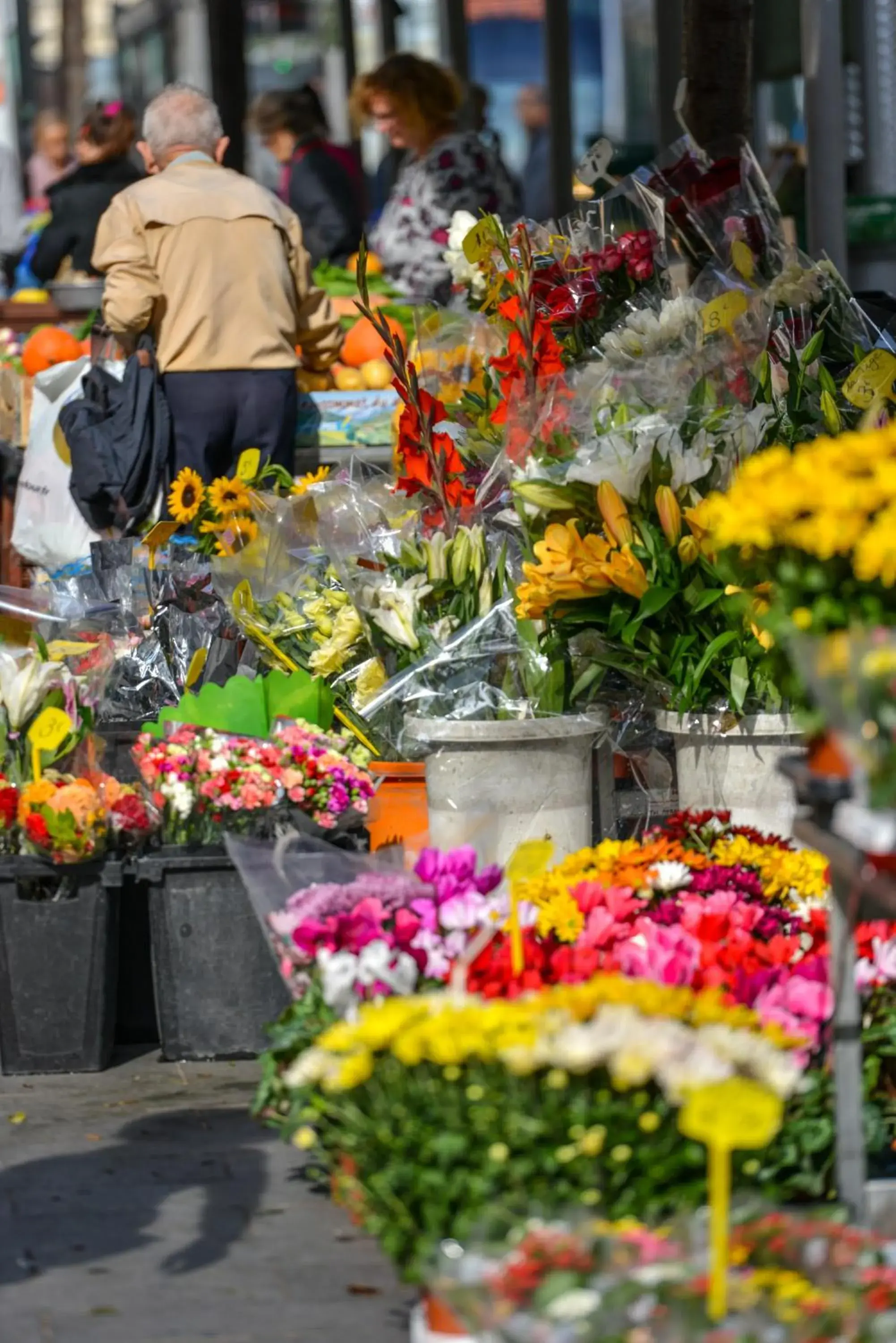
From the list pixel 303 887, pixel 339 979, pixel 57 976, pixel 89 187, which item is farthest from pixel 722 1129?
pixel 89 187

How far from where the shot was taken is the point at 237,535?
589cm

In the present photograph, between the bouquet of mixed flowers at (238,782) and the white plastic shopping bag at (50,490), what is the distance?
3.22 meters

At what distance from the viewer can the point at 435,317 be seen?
5.52 meters

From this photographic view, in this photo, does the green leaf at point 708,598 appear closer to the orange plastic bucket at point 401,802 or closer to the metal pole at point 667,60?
the orange plastic bucket at point 401,802

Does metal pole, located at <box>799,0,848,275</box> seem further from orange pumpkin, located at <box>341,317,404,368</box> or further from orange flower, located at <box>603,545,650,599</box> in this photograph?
orange flower, located at <box>603,545,650,599</box>

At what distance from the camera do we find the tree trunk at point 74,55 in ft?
64.3

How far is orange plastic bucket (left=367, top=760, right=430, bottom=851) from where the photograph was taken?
4.72 meters

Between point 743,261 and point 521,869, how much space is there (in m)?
2.53

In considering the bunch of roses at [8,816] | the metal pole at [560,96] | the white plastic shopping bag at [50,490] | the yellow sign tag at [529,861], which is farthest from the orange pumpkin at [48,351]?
the yellow sign tag at [529,861]

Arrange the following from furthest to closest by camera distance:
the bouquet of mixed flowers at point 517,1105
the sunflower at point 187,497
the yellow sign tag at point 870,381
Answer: the sunflower at point 187,497 < the yellow sign tag at point 870,381 < the bouquet of mixed flowers at point 517,1105

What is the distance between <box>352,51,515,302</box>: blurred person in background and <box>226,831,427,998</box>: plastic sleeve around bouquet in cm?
493

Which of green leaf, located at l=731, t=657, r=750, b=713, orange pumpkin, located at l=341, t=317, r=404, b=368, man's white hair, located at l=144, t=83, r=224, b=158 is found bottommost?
green leaf, located at l=731, t=657, r=750, b=713

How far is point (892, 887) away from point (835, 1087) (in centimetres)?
42

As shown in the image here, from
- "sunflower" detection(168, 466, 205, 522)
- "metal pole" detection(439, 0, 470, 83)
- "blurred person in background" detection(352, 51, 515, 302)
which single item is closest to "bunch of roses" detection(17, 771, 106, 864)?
"sunflower" detection(168, 466, 205, 522)
